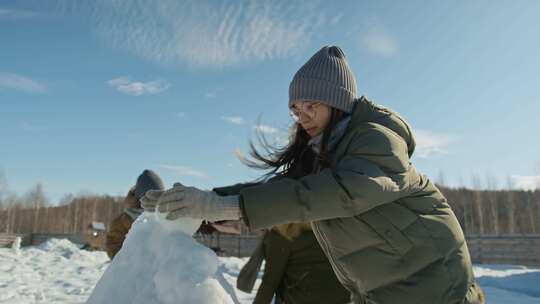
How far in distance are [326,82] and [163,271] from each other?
0.96 m

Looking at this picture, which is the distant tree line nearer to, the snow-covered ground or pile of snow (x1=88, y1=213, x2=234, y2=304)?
the snow-covered ground

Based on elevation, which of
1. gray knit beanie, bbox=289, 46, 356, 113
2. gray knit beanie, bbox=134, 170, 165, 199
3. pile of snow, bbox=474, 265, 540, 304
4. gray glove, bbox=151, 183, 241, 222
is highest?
gray knit beanie, bbox=289, 46, 356, 113

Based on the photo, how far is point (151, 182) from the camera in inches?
173

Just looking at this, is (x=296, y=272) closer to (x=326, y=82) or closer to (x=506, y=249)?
(x=326, y=82)

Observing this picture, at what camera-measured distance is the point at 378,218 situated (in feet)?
4.29

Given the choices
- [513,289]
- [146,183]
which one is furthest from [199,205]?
[513,289]

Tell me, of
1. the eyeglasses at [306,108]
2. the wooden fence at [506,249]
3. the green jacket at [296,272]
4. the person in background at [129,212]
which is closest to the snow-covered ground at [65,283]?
the green jacket at [296,272]

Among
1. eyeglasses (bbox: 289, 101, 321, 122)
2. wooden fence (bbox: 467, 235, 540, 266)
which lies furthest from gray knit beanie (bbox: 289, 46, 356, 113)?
wooden fence (bbox: 467, 235, 540, 266)

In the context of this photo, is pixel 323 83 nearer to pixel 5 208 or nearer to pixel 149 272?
pixel 149 272

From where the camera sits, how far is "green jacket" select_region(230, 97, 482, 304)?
119 cm

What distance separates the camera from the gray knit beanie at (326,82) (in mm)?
1664

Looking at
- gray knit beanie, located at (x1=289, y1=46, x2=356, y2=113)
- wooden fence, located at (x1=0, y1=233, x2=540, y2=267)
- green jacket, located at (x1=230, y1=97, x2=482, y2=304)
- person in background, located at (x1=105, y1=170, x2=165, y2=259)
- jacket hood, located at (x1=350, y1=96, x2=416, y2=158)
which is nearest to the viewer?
green jacket, located at (x1=230, y1=97, x2=482, y2=304)

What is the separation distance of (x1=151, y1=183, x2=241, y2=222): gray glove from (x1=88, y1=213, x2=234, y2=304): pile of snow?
181 millimetres

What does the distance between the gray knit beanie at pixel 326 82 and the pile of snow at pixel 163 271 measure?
0.70 m
